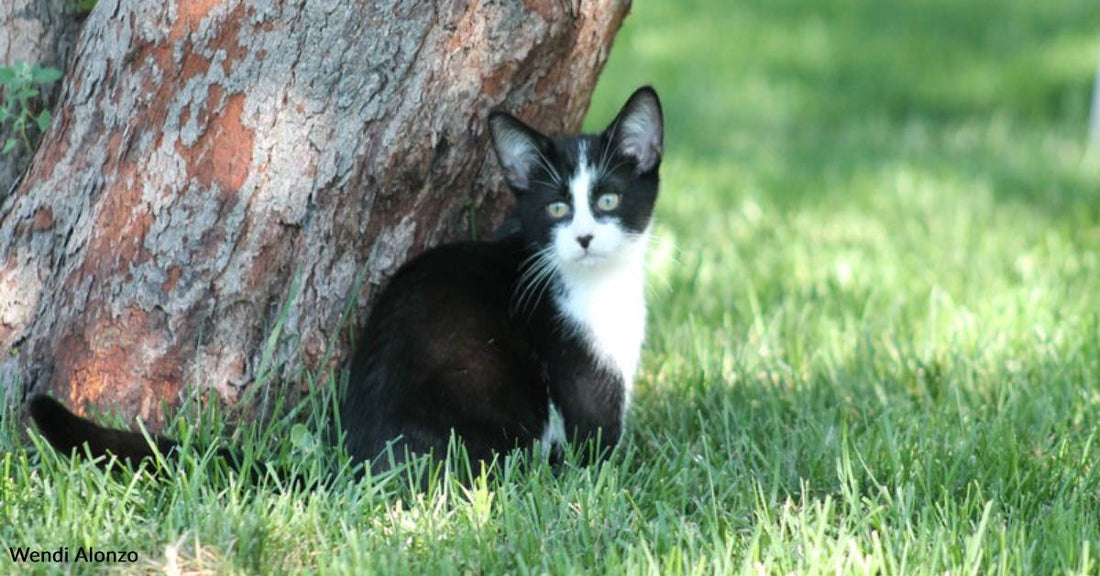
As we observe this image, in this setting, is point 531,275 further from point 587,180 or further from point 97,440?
point 97,440

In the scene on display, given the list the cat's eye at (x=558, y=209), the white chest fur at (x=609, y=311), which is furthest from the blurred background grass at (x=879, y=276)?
the cat's eye at (x=558, y=209)

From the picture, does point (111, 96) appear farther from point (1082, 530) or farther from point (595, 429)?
point (1082, 530)

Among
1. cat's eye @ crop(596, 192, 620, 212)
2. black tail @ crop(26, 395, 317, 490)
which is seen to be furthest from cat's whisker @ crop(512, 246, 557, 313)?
black tail @ crop(26, 395, 317, 490)

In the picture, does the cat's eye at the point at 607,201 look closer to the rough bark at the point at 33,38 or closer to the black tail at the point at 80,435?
the black tail at the point at 80,435

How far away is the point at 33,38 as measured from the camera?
11.5ft

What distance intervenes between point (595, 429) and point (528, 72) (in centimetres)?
98

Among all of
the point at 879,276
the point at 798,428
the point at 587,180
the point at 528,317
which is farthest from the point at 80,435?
the point at 879,276

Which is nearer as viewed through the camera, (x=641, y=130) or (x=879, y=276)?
(x=641, y=130)

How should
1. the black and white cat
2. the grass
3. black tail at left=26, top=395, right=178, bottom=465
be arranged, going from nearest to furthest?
the grass → black tail at left=26, top=395, right=178, bottom=465 → the black and white cat

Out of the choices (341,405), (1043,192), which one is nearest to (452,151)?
(341,405)

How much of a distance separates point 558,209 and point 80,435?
131cm

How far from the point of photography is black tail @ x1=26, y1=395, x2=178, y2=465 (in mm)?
2814

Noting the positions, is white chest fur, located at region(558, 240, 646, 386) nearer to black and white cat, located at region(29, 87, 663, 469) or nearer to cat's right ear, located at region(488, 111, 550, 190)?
black and white cat, located at region(29, 87, 663, 469)

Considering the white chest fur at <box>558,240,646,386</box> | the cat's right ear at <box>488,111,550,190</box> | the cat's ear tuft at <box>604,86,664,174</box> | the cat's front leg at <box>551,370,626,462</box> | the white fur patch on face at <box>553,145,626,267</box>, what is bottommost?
the cat's front leg at <box>551,370,626,462</box>
